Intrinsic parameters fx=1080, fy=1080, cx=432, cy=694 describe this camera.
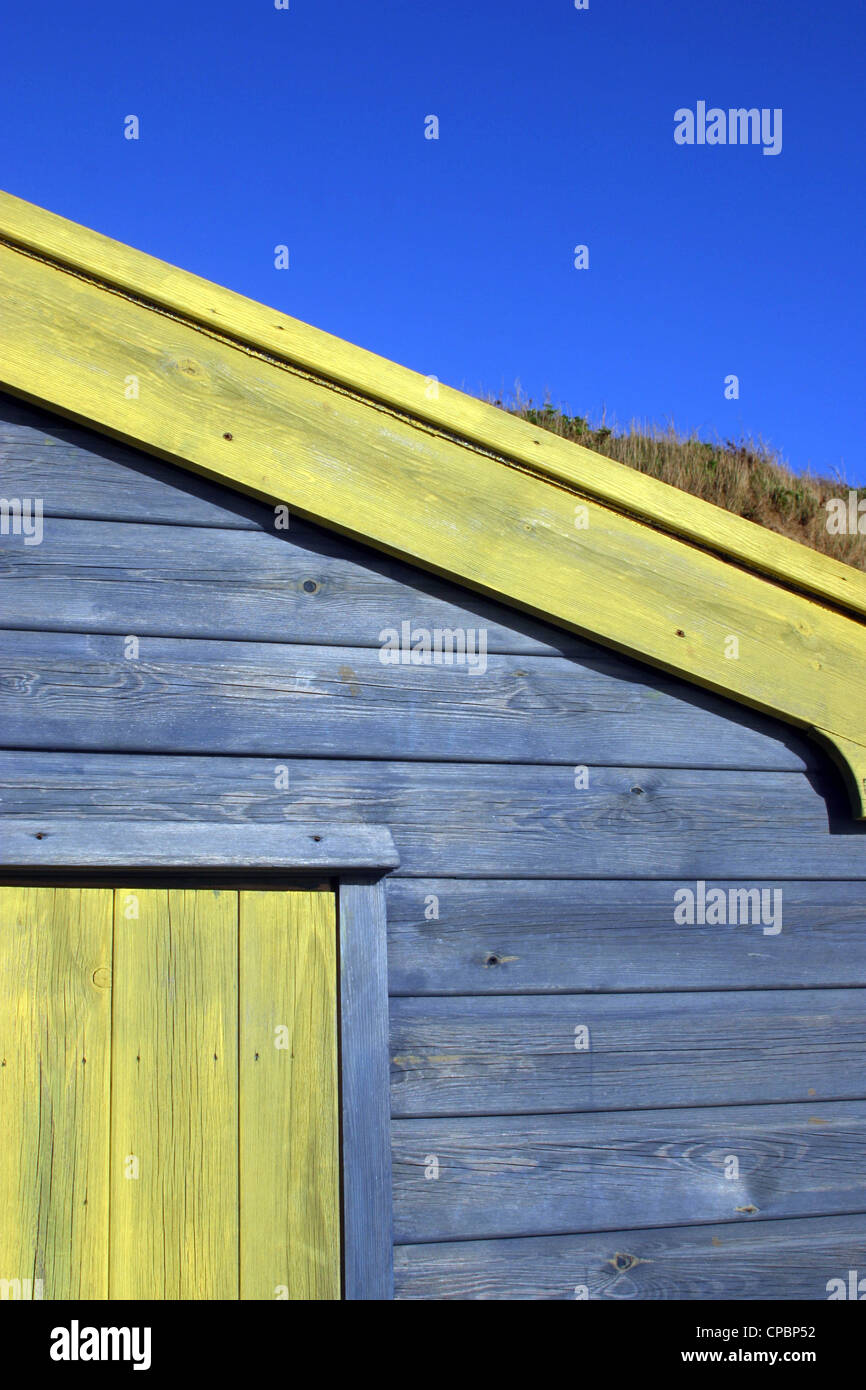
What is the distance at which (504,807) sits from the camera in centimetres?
271

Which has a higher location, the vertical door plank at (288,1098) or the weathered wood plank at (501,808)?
the weathered wood plank at (501,808)

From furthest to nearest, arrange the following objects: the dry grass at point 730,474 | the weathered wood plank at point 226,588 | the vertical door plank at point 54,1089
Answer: the dry grass at point 730,474 → the weathered wood plank at point 226,588 → the vertical door plank at point 54,1089

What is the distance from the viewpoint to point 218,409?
8.74 feet

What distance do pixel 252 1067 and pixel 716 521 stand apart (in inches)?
71.5

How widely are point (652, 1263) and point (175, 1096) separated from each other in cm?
118

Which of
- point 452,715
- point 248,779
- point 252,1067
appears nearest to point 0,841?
point 248,779

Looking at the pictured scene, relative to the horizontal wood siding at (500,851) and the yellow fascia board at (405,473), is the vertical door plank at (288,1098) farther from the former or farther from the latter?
A: the yellow fascia board at (405,473)

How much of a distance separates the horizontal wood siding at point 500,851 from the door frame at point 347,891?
1.7 inches

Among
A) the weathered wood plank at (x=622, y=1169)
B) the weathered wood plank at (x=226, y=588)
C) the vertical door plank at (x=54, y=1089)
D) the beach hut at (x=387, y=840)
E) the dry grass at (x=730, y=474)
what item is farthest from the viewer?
the dry grass at (x=730, y=474)

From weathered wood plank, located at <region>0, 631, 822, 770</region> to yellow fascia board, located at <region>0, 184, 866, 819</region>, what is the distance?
0.42 feet

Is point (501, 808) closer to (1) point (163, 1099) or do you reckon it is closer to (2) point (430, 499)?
(2) point (430, 499)

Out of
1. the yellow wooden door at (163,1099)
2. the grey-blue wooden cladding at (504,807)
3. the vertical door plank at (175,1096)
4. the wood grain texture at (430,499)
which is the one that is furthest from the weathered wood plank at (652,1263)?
the wood grain texture at (430,499)

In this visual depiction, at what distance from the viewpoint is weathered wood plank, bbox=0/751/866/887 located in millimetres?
2486

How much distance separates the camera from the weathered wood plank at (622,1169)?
2.46 meters
